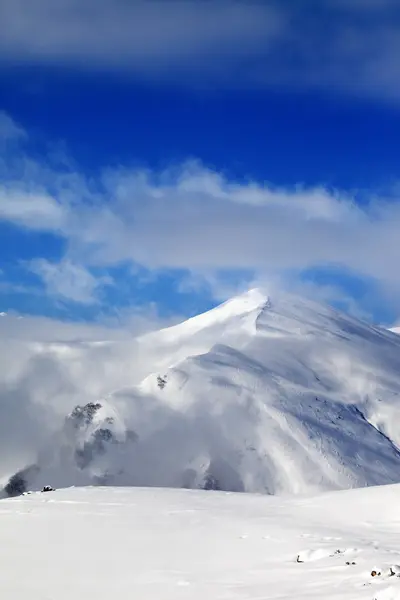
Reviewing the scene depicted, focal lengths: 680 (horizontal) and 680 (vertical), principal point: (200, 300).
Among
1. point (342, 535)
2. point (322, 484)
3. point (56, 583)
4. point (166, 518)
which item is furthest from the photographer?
point (322, 484)

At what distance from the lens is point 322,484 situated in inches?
7771

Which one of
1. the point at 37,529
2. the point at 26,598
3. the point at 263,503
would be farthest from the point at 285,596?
the point at 263,503

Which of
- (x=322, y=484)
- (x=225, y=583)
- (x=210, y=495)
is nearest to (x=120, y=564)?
(x=225, y=583)

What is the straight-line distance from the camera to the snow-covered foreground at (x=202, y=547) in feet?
54.7

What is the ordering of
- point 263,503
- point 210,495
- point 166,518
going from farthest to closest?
point 210,495 → point 263,503 → point 166,518

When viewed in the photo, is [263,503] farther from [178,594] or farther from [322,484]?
[322,484]

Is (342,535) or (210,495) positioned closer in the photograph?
(342,535)

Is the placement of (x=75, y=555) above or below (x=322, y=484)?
below

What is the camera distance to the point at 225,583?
1745 centimetres

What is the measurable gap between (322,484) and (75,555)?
610 feet

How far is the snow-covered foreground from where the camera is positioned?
16.7 m

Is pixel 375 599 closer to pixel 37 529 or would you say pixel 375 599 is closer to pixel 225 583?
pixel 225 583

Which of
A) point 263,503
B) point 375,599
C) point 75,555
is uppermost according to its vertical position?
point 263,503

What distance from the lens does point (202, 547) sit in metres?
22.8
